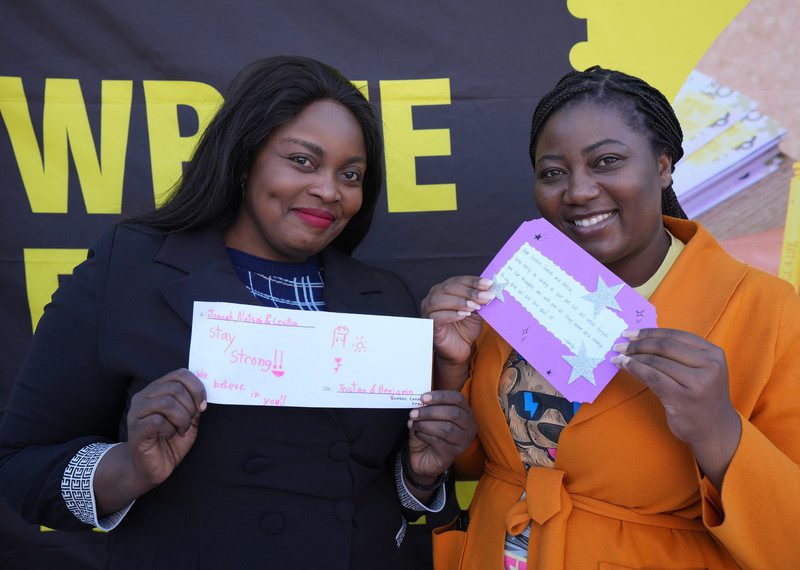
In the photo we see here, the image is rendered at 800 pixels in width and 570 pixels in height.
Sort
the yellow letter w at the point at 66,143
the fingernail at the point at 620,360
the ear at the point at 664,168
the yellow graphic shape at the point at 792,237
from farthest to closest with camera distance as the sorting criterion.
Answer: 1. the yellow graphic shape at the point at 792,237
2. the yellow letter w at the point at 66,143
3. the ear at the point at 664,168
4. the fingernail at the point at 620,360

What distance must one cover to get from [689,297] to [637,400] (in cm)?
28

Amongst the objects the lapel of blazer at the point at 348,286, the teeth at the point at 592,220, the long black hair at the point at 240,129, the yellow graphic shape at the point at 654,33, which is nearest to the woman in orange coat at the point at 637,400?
the teeth at the point at 592,220

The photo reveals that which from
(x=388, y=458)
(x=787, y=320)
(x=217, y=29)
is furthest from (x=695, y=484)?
(x=217, y=29)

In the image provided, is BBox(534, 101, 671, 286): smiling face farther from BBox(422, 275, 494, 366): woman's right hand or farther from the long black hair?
the long black hair

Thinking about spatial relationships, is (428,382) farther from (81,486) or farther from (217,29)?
(217,29)

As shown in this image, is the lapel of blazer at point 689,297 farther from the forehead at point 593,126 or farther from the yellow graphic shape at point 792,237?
the yellow graphic shape at point 792,237

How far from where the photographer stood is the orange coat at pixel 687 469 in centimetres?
140

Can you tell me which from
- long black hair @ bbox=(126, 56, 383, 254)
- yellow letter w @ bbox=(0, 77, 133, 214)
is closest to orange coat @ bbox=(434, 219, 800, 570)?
long black hair @ bbox=(126, 56, 383, 254)

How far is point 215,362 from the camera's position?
5.02ft

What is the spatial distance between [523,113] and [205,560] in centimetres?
208

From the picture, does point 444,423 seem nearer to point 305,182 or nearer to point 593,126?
point 305,182

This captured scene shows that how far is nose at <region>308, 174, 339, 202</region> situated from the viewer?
1.75 meters

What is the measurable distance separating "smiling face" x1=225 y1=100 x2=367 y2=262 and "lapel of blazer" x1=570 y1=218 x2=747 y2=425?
0.82 m

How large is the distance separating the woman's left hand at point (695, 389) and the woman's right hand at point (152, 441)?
95cm
